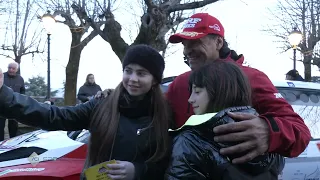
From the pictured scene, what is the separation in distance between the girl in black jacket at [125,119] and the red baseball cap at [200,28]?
266 mm

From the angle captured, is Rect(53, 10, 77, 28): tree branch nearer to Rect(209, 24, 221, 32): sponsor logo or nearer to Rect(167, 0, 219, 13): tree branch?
Rect(167, 0, 219, 13): tree branch

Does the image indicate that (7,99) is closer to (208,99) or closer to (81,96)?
(208,99)

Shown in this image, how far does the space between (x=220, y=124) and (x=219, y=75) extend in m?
0.23

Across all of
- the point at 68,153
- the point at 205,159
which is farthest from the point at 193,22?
the point at 68,153

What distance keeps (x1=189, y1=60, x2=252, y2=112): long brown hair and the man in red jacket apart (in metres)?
0.10

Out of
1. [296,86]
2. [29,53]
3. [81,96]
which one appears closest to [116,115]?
[296,86]

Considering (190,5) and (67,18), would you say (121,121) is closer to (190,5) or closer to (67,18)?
(190,5)

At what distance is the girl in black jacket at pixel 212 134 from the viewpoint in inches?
60.9

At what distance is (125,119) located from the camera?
89.9 inches

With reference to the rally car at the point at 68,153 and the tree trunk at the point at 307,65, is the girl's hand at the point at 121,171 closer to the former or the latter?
the rally car at the point at 68,153

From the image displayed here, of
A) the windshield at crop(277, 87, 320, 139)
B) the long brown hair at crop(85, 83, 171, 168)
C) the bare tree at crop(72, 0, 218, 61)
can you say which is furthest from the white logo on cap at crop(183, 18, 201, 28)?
the bare tree at crop(72, 0, 218, 61)

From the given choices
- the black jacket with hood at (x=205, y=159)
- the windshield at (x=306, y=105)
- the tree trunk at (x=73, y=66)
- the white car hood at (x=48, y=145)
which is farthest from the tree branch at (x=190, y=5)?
the tree trunk at (x=73, y=66)

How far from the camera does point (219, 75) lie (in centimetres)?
172

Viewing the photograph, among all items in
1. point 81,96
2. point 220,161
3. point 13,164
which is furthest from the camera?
point 81,96
